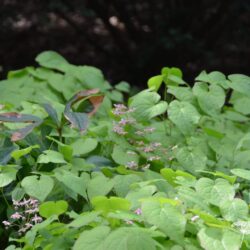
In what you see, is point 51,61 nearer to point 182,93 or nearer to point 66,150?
point 182,93

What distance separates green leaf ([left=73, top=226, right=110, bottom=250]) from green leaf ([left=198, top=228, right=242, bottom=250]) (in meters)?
0.23

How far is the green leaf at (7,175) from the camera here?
1.92 metres

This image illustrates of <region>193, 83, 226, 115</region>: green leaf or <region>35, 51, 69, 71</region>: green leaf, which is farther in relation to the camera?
<region>35, 51, 69, 71</region>: green leaf

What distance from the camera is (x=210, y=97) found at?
2.31 m

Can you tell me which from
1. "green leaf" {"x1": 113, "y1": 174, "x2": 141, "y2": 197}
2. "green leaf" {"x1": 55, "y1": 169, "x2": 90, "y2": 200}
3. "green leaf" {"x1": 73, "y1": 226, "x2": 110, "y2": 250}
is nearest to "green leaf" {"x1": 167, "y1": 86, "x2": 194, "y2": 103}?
"green leaf" {"x1": 113, "y1": 174, "x2": 141, "y2": 197}

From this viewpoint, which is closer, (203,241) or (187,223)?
(203,241)

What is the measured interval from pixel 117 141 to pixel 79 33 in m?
3.74

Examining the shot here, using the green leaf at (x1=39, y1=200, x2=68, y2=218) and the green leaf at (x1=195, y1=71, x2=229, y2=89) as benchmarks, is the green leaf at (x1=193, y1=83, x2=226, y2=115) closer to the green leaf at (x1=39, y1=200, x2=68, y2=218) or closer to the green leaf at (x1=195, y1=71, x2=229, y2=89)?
the green leaf at (x1=195, y1=71, x2=229, y2=89)

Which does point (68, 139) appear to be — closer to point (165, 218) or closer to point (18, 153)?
point (18, 153)

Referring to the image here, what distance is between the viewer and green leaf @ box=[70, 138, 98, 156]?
2.23 m

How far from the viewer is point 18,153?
2008mm

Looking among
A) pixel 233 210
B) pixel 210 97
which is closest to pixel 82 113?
pixel 210 97

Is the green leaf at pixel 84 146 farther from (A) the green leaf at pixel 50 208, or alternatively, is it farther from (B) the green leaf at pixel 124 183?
(A) the green leaf at pixel 50 208

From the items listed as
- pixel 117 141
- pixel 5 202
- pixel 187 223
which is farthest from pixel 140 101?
pixel 187 223
